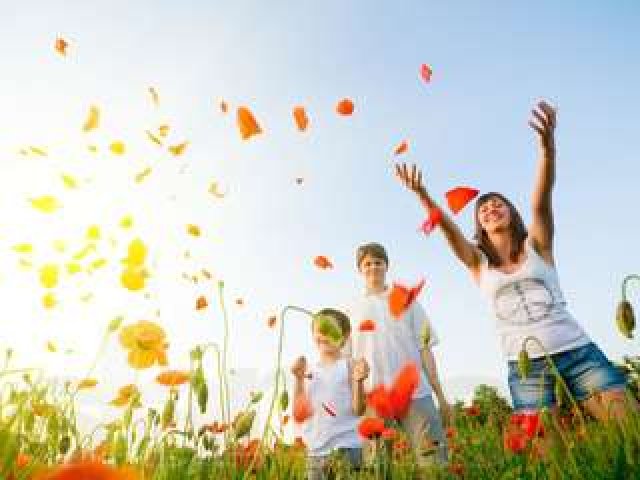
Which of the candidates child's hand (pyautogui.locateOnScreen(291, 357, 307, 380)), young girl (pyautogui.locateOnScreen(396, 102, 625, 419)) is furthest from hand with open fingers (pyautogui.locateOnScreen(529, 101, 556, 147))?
child's hand (pyautogui.locateOnScreen(291, 357, 307, 380))

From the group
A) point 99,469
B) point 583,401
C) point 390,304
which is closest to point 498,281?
point 583,401

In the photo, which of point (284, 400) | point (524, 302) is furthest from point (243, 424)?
point (524, 302)

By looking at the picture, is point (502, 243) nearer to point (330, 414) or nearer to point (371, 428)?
point (330, 414)

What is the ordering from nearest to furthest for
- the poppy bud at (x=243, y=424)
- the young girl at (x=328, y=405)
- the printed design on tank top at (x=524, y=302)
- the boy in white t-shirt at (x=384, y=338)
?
1. the poppy bud at (x=243, y=424)
2. the printed design on tank top at (x=524, y=302)
3. the young girl at (x=328, y=405)
4. the boy in white t-shirt at (x=384, y=338)

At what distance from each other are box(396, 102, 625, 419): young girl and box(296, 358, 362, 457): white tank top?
1338mm

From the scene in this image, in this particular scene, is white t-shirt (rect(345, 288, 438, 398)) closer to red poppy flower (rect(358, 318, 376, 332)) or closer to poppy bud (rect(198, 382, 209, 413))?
red poppy flower (rect(358, 318, 376, 332))

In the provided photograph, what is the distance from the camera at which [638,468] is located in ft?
6.84

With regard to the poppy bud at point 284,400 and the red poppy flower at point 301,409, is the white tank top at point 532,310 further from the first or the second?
the poppy bud at point 284,400

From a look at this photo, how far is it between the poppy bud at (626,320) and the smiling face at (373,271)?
3.18 m

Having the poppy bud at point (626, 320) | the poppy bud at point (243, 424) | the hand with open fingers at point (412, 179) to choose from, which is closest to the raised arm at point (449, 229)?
the hand with open fingers at point (412, 179)

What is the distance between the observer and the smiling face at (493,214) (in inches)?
186

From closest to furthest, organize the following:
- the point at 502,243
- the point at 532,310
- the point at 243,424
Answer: the point at 243,424, the point at 532,310, the point at 502,243

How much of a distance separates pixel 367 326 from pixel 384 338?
7.8 inches

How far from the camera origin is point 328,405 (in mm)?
5301
